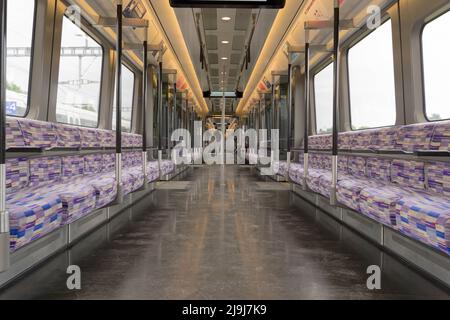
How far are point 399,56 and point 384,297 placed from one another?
3316mm

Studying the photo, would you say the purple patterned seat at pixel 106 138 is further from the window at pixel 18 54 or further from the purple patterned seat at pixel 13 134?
the purple patterned seat at pixel 13 134

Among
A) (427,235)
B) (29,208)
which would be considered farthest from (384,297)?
(29,208)

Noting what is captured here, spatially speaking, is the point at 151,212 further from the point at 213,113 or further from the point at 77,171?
the point at 213,113

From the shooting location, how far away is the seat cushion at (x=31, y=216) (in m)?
2.13

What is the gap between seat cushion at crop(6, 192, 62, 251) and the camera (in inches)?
84.0

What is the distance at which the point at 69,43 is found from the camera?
516 centimetres

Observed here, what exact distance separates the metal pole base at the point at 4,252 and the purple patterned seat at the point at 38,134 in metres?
1.65

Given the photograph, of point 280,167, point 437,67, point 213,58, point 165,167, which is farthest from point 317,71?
point 437,67

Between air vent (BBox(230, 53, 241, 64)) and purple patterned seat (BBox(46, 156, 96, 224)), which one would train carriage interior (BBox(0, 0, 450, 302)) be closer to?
purple patterned seat (BBox(46, 156, 96, 224))

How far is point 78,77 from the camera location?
18.8ft

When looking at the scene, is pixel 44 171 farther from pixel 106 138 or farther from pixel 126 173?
pixel 106 138

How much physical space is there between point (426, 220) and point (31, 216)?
2.30 metres

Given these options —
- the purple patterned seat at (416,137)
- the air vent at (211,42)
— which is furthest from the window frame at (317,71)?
the purple patterned seat at (416,137)

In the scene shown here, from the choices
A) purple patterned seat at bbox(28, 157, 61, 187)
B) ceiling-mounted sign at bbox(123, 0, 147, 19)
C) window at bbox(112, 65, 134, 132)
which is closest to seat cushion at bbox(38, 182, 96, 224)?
purple patterned seat at bbox(28, 157, 61, 187)
